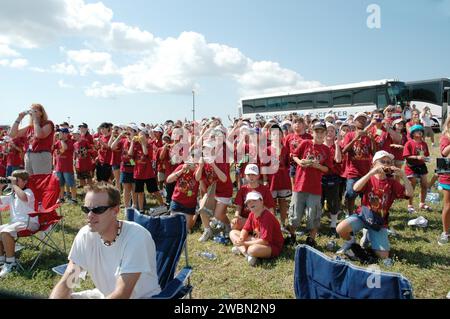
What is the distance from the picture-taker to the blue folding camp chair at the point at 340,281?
2.04 m

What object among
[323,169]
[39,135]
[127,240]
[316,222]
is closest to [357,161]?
[323,169]

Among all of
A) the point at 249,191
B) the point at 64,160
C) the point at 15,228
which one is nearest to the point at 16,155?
the point at 64,160

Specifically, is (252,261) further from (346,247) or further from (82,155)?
(82,155)

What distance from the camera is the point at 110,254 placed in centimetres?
240

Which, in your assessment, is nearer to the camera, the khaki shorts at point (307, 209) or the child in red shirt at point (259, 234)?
the child in red shirt at point (259, 234)

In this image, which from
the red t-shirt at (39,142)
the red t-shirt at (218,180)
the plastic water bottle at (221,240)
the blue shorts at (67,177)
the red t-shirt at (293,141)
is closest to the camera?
the plastic water bottle at (221,240)

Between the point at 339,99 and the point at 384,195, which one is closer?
the point at 384,195

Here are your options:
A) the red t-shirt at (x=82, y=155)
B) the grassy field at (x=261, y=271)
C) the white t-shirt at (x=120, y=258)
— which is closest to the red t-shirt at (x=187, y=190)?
the grassy field at (x=261, y=271)

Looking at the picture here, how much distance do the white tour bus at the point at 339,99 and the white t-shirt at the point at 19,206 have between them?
53.2 ft

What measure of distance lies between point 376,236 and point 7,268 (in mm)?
4877

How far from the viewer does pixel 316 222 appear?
16.3ft

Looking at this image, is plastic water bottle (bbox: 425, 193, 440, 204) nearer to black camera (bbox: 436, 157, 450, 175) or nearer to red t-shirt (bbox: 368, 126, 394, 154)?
red t-shirt (bbox: 368, 126, 394, 154)

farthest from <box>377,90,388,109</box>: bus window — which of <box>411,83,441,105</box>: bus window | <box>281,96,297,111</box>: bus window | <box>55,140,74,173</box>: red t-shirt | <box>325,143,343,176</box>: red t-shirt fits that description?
<box>55,140,74,173</box>: red t-shirt

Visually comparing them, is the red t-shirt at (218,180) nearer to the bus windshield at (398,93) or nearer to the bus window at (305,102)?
the bus windshield at (398,93)
